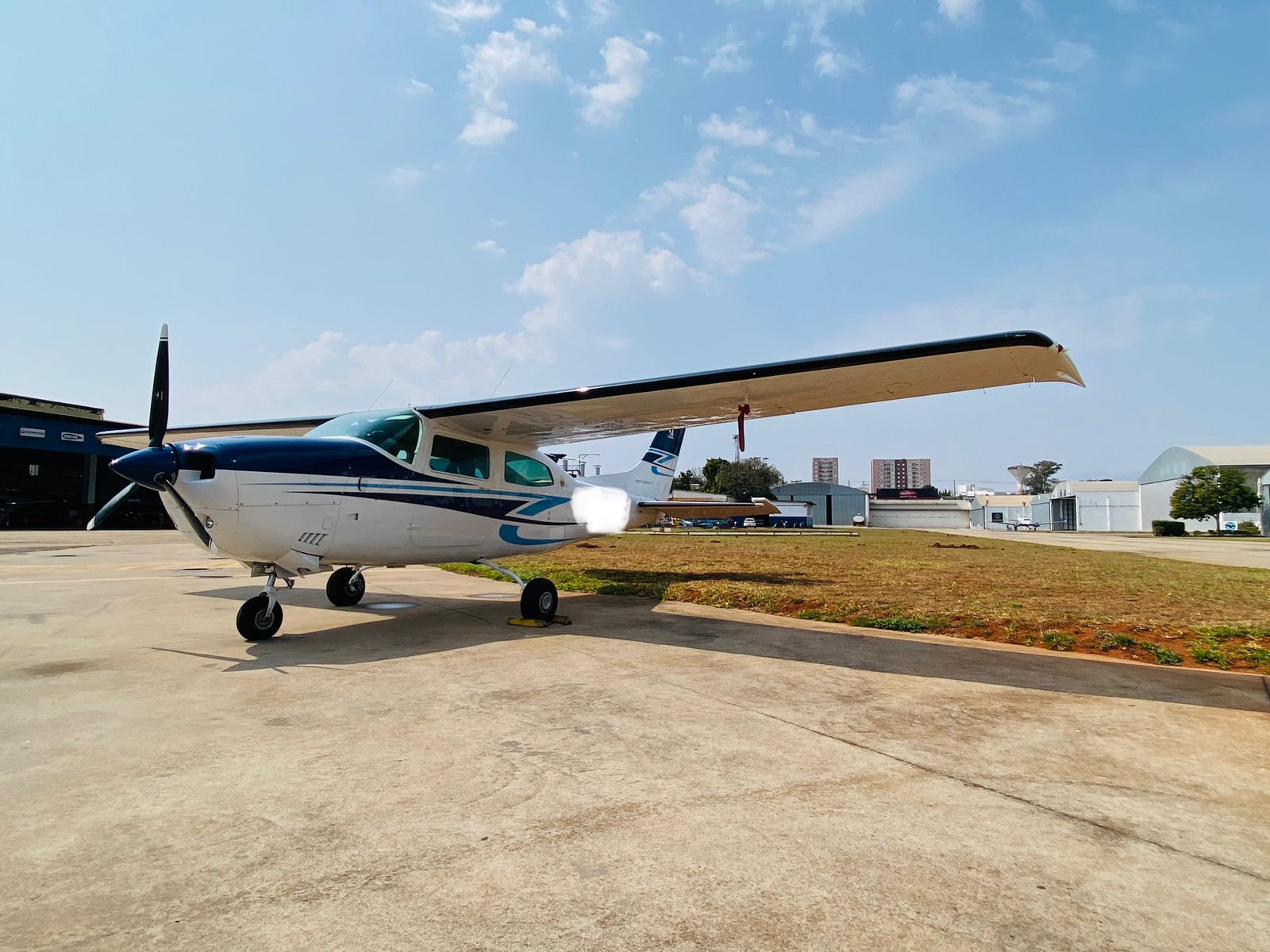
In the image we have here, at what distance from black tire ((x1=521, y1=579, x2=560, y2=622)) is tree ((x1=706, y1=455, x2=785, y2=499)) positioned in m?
86.4

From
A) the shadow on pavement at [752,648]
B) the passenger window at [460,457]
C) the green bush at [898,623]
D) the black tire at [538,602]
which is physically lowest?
the shadow on pavement at [752,648]

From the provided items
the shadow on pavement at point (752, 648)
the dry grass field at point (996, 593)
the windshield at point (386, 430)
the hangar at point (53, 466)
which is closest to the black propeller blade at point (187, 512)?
the shadow on pavement at point (752, 648)

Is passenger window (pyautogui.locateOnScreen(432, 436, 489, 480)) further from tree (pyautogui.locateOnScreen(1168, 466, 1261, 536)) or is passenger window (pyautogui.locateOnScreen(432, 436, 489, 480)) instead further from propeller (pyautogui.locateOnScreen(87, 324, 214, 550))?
tree (pyautogui.locateOnScreen(1168, 466, 1261, 536))

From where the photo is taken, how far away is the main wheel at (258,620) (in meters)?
6.37

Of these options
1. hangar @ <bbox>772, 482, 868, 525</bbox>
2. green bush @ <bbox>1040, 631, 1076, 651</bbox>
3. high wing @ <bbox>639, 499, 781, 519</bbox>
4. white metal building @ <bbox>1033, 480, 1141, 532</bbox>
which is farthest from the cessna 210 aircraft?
hangar @ <bbox>772, 482, 868, 525</bbox>

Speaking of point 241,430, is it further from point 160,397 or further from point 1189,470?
point 1189,470

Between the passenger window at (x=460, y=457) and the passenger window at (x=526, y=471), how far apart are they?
16.8 inches

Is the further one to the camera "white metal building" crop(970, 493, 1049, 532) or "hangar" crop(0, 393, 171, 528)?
"white metal building" crop(970, 493, 1049, 532)

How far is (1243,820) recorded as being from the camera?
2.71m

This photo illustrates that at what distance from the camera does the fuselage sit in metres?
5.89

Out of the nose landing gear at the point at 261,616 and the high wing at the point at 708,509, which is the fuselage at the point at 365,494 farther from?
the high wing at the point at 708,509

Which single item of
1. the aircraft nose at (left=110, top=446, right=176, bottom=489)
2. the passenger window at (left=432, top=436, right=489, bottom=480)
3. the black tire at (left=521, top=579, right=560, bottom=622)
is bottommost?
the black tire at (left=521, top=579, right=560, bottom=622)

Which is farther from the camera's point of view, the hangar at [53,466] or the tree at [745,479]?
the tree at [745,479]

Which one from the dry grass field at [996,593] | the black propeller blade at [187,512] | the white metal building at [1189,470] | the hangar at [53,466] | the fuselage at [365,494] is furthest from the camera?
the white metal building at [1189,470]
